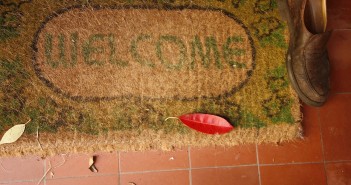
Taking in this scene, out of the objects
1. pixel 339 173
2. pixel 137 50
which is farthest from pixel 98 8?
pixel 339 173

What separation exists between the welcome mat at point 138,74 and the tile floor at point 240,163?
0.15 ft

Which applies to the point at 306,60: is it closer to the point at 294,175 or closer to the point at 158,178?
the point at 294,175

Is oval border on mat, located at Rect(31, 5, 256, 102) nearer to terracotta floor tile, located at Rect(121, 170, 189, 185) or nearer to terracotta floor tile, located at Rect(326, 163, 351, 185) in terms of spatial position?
terracotta floor tile, located at Rect(121, 170, 189, 185)

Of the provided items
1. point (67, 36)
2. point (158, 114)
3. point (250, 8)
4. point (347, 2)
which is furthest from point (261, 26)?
point (67, 36)

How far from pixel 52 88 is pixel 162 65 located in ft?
1.35

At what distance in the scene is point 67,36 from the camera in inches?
45.8

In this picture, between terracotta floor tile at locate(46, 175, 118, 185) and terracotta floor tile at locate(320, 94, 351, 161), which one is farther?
terracotta floor tile at locate(320, 94, 351, 161)

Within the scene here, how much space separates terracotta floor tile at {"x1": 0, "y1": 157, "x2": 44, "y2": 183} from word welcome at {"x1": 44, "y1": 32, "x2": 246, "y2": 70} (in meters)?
0.35

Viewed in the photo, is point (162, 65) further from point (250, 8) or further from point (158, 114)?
point (250, 8)

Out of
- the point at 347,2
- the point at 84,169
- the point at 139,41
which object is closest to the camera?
the point at 84,169

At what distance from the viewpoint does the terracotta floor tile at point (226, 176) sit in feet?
3.68

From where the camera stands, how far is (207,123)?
44.1 inches

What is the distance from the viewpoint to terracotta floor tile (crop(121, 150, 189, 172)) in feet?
3.62

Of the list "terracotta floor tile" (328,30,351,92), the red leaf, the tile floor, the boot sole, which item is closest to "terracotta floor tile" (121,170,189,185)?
the tile floor
